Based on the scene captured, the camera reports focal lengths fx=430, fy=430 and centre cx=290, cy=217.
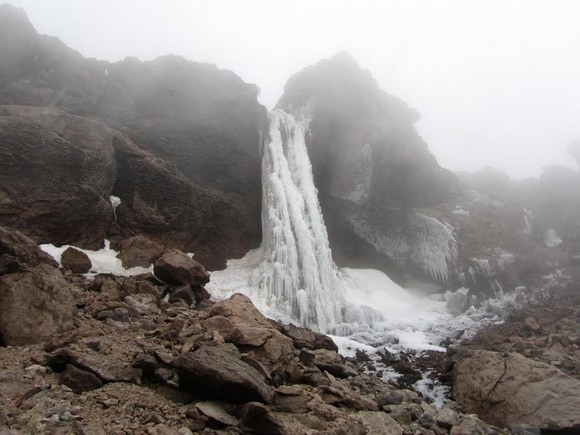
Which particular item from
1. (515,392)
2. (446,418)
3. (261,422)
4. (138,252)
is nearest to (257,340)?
(261,422)

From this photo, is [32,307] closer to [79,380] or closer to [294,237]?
[79,380]

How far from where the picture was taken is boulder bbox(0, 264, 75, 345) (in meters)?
6.63

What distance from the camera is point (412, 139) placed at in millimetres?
34375

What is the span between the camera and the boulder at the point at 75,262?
13.9 meters

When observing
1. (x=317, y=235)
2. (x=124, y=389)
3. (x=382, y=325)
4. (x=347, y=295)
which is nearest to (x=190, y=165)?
(x=317, y=235)

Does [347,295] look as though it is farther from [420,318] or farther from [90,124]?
[90,124]

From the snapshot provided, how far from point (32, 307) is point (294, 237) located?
54.5 feet

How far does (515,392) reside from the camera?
802 centimetres

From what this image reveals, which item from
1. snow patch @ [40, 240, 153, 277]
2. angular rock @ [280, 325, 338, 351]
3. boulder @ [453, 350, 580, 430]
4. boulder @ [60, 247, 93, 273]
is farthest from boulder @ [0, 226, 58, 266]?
boulder @ [453, 350, 580, 430]

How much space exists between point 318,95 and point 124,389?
101ft

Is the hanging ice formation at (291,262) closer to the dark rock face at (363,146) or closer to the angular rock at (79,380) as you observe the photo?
the dark rock face at (363,146)

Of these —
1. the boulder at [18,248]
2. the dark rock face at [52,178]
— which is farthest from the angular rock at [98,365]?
the dark rock face at [52,178]

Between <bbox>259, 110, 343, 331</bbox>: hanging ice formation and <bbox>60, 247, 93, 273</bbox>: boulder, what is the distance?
8.25 metres

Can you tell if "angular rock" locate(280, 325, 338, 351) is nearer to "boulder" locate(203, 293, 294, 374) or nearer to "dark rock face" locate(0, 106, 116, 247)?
"boulder" locate(203, 293, 294, 374)
